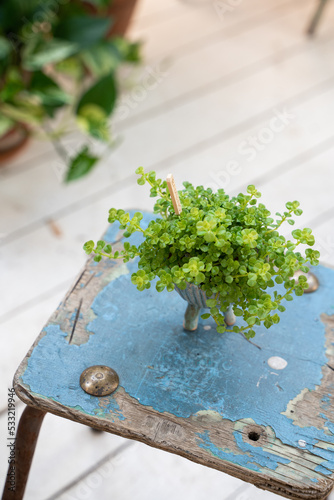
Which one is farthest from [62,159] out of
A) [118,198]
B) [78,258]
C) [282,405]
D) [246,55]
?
[282,405]

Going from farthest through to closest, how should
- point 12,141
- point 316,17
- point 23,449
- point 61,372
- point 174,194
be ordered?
point 316,17 < point 12,141 < point 23,449 < point 61,372 < point 174,194

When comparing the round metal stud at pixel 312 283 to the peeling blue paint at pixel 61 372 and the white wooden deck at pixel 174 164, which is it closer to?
the peeling blue paint at pixel 61 372

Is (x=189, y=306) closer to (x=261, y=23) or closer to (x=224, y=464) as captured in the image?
(x=224, y=464)

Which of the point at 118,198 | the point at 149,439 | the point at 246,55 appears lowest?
the point at 149,439

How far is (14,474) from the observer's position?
4.12ft

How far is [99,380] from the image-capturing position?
104 cm

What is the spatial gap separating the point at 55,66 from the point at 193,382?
5.34ft

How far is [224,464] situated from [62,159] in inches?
63.3

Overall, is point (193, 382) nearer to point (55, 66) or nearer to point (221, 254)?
point (221, 254)

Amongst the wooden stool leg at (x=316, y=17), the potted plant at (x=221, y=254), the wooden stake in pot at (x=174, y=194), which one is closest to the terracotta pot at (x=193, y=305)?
the potted plant at (x=221, y=254)

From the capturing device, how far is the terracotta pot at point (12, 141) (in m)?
2.28

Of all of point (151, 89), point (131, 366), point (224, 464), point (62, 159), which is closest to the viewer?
point (224, 464)

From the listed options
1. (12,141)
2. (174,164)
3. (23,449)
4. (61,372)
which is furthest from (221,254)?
(12,141)

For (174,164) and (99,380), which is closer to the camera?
(99,380)
